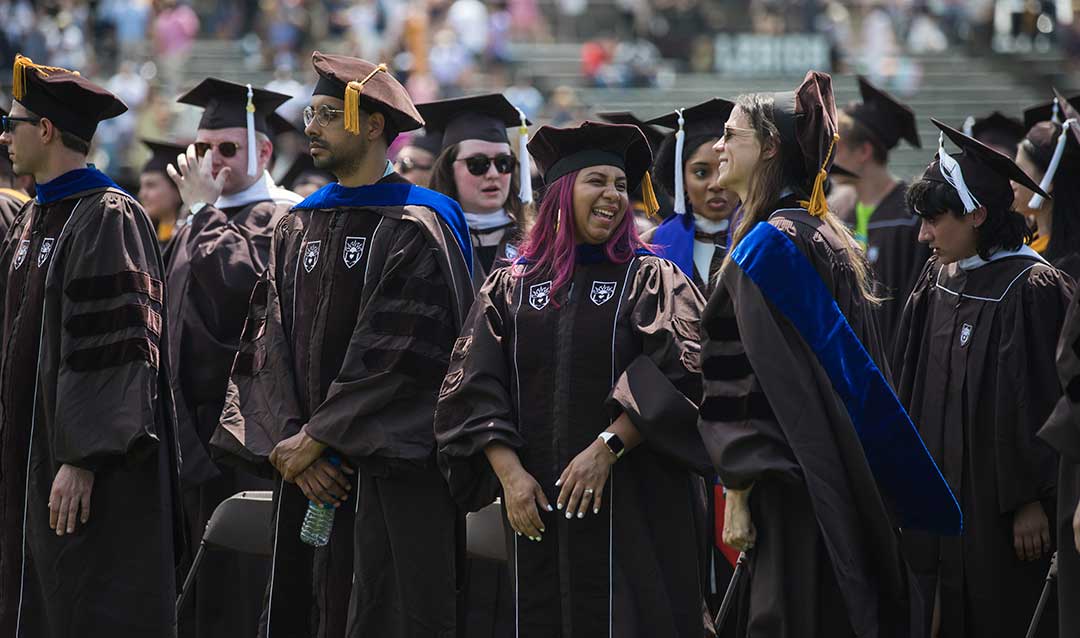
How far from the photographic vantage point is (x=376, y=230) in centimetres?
556

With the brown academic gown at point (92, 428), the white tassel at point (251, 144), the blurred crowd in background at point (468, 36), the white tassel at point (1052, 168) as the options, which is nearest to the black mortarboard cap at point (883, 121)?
the white tassel at point (1052, 168)

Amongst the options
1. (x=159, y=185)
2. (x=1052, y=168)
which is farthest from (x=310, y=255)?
(x=159, y=185)

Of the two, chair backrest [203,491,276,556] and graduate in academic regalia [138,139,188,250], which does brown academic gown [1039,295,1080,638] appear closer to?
chair backrest [203,491,276,556]

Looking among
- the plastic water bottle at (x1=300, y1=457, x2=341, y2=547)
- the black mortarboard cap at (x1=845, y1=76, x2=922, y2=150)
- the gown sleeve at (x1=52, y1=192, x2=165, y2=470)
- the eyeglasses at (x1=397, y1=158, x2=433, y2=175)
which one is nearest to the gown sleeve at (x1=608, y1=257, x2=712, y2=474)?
the plastic water bottle at (x1=300, y1=457, x2=341, y2=547)

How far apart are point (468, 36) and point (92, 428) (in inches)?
762

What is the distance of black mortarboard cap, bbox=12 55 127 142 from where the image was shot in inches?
230

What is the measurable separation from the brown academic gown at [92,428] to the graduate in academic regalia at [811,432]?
2282 mm

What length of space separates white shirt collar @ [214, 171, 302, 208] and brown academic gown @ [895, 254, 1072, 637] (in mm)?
3267

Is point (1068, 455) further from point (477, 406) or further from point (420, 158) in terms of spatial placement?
point (420, 158)

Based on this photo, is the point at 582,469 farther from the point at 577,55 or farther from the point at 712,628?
the point at 577,55

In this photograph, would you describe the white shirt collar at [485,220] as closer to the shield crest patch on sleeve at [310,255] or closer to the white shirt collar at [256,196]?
the white shirt collar at [256,196]

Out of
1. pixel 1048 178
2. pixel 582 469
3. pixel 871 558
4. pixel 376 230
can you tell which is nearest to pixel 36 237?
pixel 376 230

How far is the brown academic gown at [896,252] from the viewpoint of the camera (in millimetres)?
8172

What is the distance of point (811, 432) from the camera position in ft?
14.7
